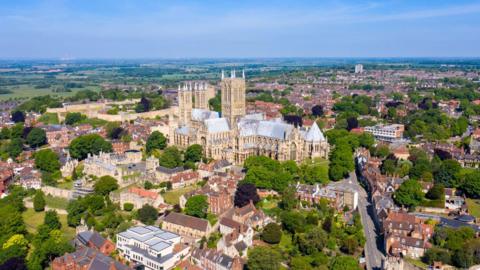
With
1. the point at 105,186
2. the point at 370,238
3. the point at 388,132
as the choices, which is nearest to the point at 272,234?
the point at 370,238

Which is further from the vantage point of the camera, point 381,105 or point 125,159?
point 381,105

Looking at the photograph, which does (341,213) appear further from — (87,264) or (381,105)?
(381,105)

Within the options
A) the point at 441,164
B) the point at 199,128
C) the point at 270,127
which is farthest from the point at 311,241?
the point at 199,128

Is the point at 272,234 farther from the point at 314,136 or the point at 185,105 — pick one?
the point at 185,105

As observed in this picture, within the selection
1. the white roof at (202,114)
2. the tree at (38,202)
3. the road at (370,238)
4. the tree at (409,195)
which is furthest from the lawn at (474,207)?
the tree at (38,202)

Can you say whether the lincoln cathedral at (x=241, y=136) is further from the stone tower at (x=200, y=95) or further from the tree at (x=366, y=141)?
the stone tower at (x=200, y=95)
